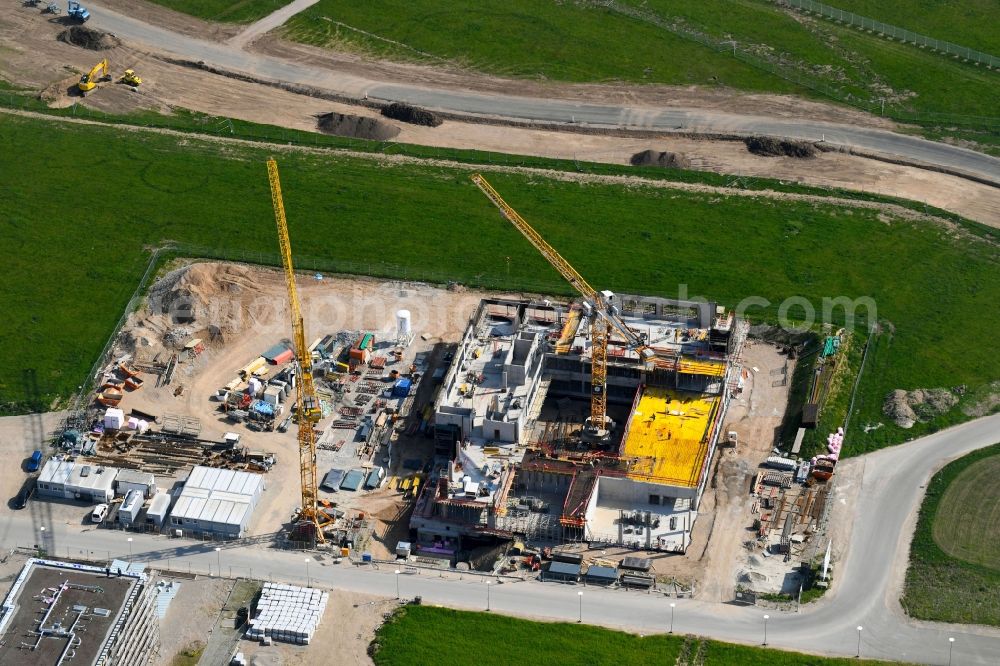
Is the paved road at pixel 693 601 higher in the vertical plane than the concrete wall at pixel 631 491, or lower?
lower

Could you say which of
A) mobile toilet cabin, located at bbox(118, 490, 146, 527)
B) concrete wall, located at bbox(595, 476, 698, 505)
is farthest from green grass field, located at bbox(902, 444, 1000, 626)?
mobile toilet cabin, located at bbox(118, 490, 146, 527)

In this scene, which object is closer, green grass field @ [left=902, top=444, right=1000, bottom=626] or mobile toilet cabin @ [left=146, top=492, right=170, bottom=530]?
green grass field @ [left=902, top=444, right=1000, bottom=626]

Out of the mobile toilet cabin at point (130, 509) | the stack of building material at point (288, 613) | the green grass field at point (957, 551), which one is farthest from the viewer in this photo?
the mobile toilet cabin at point (130, 509)

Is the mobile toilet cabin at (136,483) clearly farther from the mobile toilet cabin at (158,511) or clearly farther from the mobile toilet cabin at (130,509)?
the mobile toilet cabin at (158,511)

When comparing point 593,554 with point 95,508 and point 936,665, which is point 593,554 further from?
point 95,508

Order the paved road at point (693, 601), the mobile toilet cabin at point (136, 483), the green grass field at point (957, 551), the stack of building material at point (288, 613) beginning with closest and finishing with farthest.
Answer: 1. the paved road at point (693, 601)
2. the stack of building material at point (288, 613)
3. the green grass field at point (957, 551)
4. the mobile toilet cabin at point (136, 483)

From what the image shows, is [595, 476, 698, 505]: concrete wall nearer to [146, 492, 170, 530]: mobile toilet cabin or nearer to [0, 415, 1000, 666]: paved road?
[0, 415, 1000, 666]: paved road

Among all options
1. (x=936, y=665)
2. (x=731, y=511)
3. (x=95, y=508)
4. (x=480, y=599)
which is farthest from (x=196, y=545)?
(x=936, y=665)

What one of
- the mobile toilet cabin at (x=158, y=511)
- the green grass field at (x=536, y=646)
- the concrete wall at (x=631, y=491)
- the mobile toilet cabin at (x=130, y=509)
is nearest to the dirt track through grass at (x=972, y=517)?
the green grass field at (x=536, y=646)
